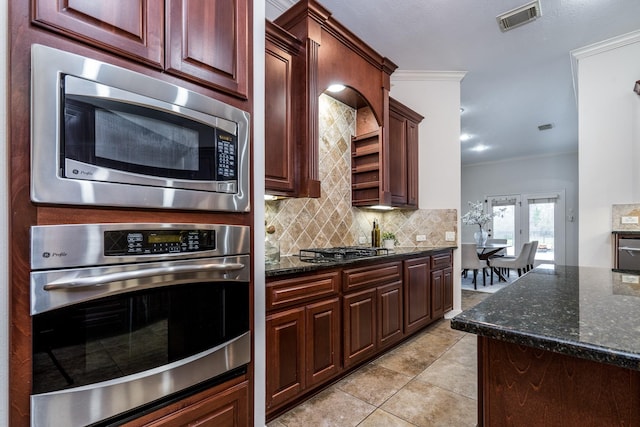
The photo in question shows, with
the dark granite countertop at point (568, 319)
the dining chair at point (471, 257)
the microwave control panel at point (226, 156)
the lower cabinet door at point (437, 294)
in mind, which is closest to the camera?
the dark granite countertop at point (568, 319)

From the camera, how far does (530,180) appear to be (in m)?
8.12

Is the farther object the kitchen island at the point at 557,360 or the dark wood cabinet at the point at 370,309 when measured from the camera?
the dark wood cabinet at the point at 370,309

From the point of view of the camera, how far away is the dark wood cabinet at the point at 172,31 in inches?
36.9

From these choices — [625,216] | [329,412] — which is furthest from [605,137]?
[329,412]

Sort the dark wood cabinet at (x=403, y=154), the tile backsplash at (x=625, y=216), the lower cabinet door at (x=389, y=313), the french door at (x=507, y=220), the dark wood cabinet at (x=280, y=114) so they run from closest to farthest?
the dark wood cabinet at (x=280, y=114) → the lower cabinet door at (x=389, y=313) → the tile backsplash at (x=625, y=216) → the dark wood cabinet at (x=403, y=154) → the french door at (x=507, y=220)

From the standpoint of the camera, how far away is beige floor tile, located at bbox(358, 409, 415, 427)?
1.79 meters

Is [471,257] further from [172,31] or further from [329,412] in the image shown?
[172,31]

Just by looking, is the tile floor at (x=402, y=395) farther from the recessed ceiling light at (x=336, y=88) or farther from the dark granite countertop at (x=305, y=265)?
the recessed ceiling light at (x=336, y=88)

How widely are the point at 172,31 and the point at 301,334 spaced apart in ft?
5.39

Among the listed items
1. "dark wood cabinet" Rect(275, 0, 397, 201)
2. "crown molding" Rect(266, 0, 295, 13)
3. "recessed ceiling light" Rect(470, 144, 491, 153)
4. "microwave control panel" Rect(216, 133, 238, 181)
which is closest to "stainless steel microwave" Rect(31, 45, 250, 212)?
"microwave control panel" Rect(216, 133, 238, 181)

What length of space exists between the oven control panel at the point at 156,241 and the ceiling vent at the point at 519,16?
3.15 meters

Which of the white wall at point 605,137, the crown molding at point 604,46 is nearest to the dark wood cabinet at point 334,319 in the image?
the white wall at point 605,137

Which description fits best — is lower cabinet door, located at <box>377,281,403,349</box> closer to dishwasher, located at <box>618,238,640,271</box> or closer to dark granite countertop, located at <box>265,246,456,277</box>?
dark granite countertop, located at <box>265,246,456,277</box>

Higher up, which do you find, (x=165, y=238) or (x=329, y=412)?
(x=165, y=238)
